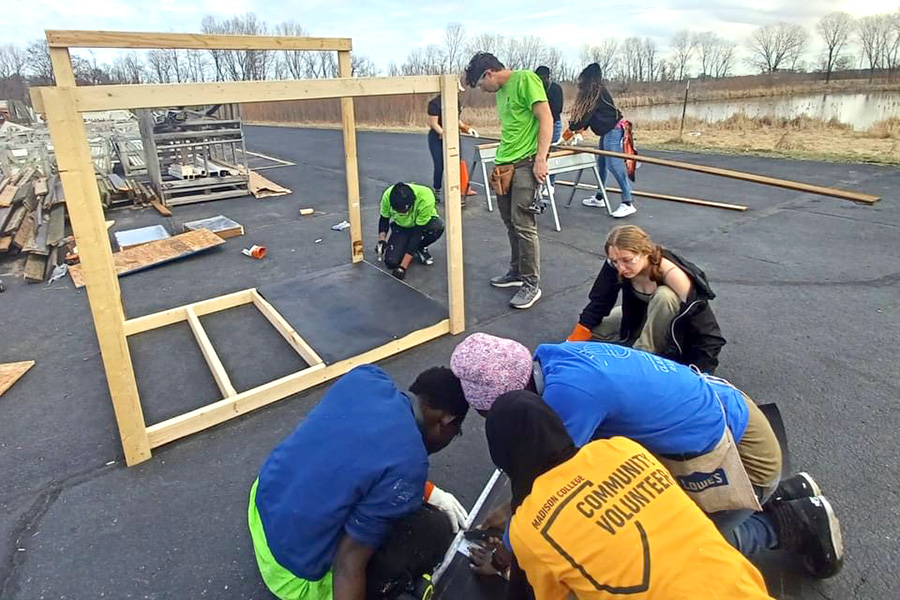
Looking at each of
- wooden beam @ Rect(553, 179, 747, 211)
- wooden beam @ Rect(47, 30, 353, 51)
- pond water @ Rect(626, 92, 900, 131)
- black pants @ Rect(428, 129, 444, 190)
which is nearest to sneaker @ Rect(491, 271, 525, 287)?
wooden beam @ Rect(47, 30, 353, 51)

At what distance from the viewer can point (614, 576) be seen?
1.13m

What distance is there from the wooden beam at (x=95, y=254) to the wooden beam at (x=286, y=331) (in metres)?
1.03

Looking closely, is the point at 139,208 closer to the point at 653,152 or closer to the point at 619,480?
the point at 619,480

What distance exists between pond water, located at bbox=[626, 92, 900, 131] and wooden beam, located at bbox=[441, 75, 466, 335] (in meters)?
16.4

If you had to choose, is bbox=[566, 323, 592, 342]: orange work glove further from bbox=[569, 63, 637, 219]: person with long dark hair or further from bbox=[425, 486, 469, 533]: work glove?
bbox=[569, 63, 637, 219]: person with long dark hair

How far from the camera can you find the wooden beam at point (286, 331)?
344 centimetres

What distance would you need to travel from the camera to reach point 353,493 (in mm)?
1521

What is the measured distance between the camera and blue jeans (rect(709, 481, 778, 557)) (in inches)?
72.7

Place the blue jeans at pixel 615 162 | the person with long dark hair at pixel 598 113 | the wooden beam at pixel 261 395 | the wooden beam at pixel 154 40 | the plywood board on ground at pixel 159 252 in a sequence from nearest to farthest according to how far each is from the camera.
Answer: the wooden beam at pixel 261 395, the wooden beam at pixel 154 40, the plywood board on ground at pixel 159 252, the person with long dark hair at pixel 598 113, the blue jeans at pixel 615 162

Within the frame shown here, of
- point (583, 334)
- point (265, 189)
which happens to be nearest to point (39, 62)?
point (265, 189)

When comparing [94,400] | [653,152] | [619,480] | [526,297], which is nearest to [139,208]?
[94,400]

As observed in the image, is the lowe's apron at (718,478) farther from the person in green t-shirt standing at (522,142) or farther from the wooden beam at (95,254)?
the person in green t-shirt standing at (522,142)

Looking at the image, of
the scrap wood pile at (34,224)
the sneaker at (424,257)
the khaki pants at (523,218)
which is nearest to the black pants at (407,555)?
the khaki pants at (523,218)

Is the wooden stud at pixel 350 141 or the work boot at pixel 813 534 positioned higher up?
the wooden stud at pixel 350 141
